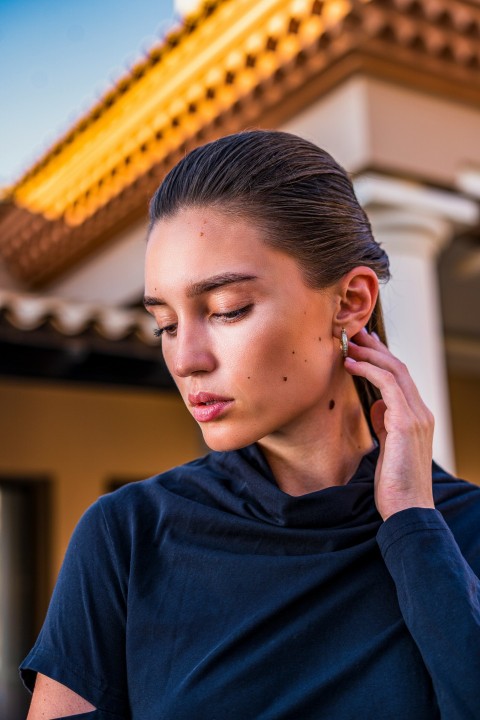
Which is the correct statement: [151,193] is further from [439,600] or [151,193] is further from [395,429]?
[439,600]

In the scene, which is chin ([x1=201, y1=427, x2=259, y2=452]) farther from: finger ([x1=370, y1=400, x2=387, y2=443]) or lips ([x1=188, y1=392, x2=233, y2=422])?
finger ([x1=370, y1=400, x2=387, y2=443])

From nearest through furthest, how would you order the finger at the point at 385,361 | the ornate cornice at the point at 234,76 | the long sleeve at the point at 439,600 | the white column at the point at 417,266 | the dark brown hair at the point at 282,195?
Answer: the long sleeve at the point at 439,600 → the dark brown hair at the point at 282,195 → the finger at the point at 385,361 → the ornate cornice at the point at 234,76 → the white column at the point at 417,266

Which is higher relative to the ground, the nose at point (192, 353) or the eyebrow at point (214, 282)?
the eyebrow at point (214, 282)

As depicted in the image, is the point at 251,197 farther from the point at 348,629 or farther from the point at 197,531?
the point at 348,629

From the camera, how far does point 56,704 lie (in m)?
1.37

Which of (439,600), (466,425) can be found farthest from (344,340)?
(466,425)

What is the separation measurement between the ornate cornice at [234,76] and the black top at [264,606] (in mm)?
3348

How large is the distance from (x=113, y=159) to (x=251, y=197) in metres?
4.91

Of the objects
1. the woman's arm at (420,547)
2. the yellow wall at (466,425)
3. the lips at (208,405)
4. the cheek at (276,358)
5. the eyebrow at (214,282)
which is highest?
the eyebrow at (214,282)

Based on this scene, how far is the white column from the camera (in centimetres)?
469

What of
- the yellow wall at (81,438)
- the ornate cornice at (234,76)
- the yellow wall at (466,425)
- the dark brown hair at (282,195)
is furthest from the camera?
the yellow wall at (466,425)

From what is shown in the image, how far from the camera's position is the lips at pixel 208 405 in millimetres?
1409

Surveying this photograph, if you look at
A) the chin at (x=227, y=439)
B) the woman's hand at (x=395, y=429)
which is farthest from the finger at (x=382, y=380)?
the chin at (x=227, y=439)

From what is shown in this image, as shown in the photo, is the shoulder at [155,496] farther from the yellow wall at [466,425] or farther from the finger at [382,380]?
the yellow wall at [466,425]
